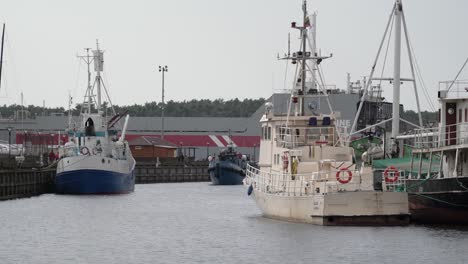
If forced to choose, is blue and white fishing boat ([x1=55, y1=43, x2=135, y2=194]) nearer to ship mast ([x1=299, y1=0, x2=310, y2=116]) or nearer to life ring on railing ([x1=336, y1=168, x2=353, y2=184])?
ship mast ([x1=299, y1=0, x2=310, y2=116])

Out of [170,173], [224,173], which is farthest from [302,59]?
[170,173]

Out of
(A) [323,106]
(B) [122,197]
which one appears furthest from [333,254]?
(A) [323,106]

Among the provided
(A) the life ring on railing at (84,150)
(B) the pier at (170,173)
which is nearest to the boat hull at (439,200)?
(A) the life ring on railing at (84,150)

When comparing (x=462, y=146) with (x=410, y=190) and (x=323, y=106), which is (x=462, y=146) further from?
(x=323, y=106)

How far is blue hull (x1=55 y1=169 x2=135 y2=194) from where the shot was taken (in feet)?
245

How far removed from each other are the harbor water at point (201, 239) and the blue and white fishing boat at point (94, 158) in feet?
45.3

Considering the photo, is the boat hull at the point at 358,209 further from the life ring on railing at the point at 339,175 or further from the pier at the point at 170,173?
the pier at the point at 170,173

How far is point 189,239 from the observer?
45.2m

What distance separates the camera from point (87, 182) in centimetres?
7469

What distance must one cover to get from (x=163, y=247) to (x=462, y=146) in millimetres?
12537

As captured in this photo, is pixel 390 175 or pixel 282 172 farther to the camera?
pixel 282 172

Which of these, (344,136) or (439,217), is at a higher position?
(344,136)

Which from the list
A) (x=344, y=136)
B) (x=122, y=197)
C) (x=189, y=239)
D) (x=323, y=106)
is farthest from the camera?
(x=323, y=106)

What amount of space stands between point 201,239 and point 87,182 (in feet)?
101
